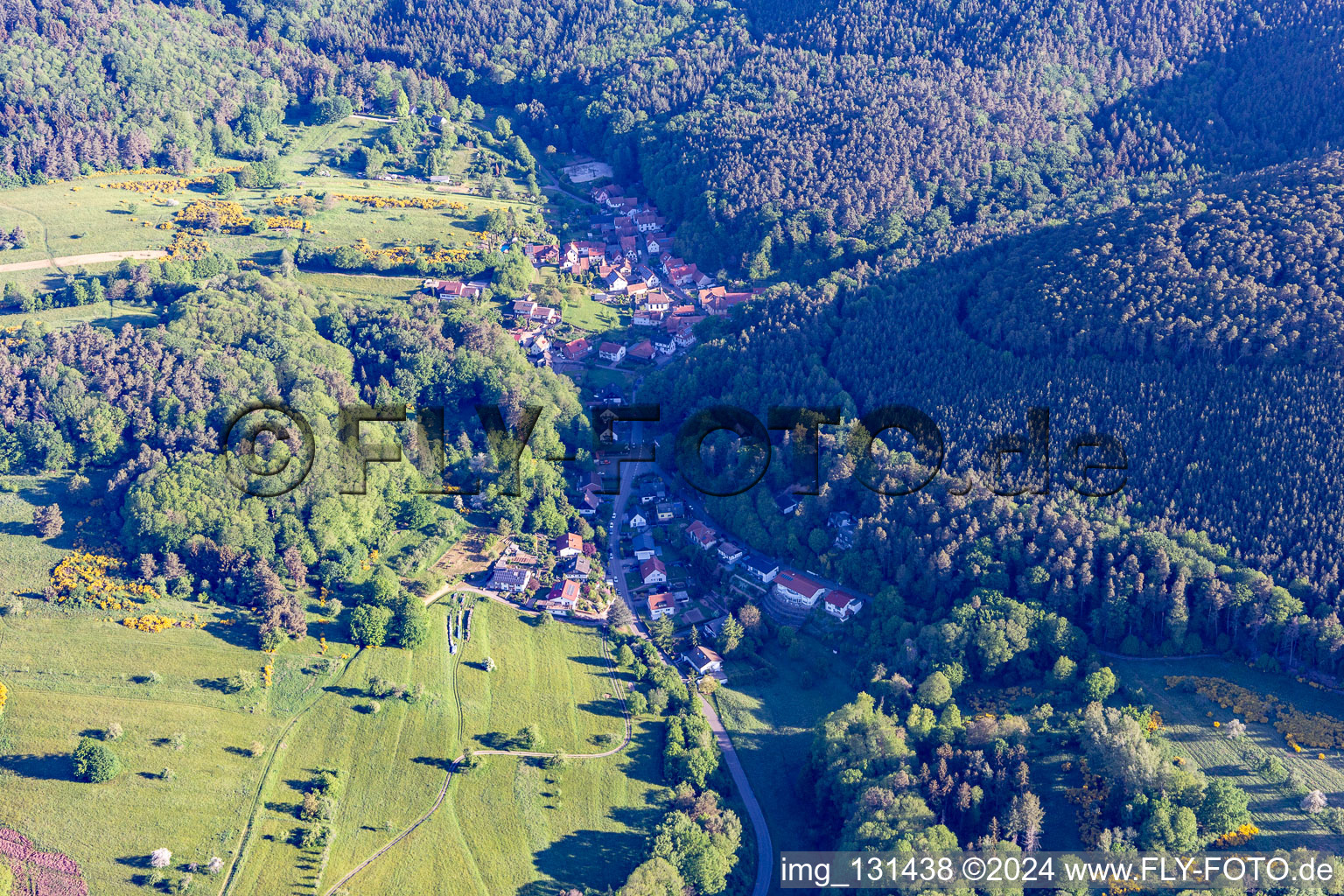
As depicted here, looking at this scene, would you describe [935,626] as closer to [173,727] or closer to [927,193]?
[173,727]

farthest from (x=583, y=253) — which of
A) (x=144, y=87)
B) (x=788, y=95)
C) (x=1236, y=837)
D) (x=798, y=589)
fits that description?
(x=1236, y=837)

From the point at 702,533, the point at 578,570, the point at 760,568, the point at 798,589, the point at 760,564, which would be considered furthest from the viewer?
the point at 702,533

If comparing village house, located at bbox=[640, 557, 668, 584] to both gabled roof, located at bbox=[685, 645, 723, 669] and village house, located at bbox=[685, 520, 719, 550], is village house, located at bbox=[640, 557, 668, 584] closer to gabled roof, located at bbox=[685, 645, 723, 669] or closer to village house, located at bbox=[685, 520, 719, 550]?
village house, located at bbox=[685, 520, 719, 550]

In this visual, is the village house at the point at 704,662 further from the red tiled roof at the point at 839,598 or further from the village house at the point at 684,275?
the village house at the point at 684,275

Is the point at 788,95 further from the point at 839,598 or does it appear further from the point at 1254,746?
the point at 1254,746

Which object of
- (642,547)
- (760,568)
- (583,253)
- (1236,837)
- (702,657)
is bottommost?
(1236,837)

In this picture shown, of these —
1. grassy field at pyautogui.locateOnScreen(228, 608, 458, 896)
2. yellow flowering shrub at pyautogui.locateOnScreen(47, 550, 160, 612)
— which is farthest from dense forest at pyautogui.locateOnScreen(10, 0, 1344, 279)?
yellow flowering shrub at pyautogui.locateOnScreen(47, 550, 160, 612)
